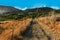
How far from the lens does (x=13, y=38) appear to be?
20375mm

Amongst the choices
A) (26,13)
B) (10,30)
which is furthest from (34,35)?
(26,13)

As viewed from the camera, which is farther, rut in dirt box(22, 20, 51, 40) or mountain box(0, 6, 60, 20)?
mountain box(0, 6, 60, 20)

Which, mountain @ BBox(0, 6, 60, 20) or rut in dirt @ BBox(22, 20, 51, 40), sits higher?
mountain @ BBox(0, 6, 60, 20)

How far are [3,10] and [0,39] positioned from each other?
352ft

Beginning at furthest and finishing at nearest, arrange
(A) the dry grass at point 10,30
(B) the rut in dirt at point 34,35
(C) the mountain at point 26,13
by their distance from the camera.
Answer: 1. (C) the mountain at point 26,13
2. (B) the rut in dirt at point 34,35
3. (A) the dry grass at point 10,30

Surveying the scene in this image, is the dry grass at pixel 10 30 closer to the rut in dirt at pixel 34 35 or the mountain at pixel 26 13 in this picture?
the rut in dirt at pixel 34 35

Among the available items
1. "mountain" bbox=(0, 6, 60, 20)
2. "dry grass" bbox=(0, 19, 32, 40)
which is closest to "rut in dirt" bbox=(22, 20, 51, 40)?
"dry grass" bbox=(0, 19, 32, 40)

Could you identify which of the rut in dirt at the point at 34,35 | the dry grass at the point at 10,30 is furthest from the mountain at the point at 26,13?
the rut in dirt at the point at 34,35

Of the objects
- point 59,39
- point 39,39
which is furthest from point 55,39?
point 39,39

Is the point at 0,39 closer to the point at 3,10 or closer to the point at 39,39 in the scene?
the point at 39,39

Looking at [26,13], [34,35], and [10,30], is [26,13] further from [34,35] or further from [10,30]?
[10,30]

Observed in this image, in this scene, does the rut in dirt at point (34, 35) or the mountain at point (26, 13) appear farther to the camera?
the mountain at point (26, 13)

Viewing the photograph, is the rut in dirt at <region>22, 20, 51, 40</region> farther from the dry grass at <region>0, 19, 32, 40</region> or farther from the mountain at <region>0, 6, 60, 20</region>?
the mountain at <region>0, 6, 60, 20</region>

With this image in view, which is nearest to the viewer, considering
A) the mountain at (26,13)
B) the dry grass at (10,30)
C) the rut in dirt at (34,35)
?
the dry grass at (10,30)
